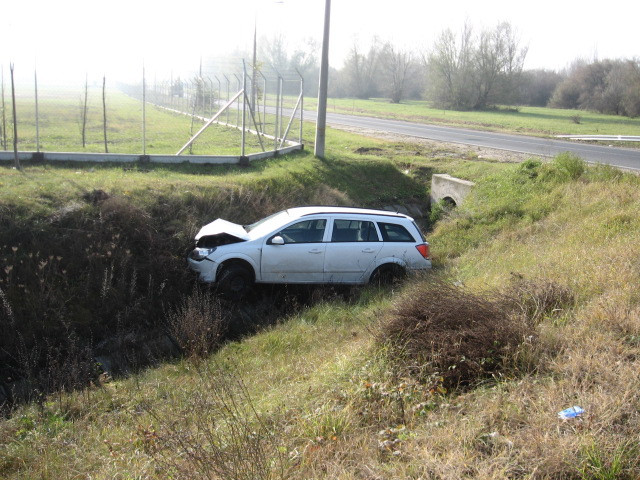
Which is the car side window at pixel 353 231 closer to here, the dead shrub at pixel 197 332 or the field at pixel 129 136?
the dead shrub at pixel 197 332

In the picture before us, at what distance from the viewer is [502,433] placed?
425 centimetres

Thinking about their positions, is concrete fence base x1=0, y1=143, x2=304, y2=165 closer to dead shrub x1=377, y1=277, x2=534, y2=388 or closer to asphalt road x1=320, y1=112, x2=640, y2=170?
dead shrub x1=377, y1=277, x2=534, y2=388

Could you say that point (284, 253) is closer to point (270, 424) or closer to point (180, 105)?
point (270, 424)

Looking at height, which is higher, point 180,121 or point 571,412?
point 180,121

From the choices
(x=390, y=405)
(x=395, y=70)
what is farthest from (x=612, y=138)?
(x=395, y=70)

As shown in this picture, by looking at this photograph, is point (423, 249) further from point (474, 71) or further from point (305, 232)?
point (474, 71)

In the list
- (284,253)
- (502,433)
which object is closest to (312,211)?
(284,253)

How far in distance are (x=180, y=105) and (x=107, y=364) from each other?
82.5 ft

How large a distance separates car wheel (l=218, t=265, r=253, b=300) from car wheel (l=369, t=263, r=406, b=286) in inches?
92.4

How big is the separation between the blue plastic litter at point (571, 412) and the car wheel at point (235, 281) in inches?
253

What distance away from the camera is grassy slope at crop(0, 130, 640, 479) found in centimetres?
394

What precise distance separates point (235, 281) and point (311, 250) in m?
1.49

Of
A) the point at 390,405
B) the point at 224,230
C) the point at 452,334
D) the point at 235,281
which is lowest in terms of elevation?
the point at 235,281

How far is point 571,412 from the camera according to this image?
14.0 ft
